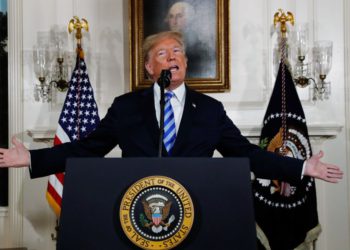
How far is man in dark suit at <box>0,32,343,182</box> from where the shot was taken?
2260 mm

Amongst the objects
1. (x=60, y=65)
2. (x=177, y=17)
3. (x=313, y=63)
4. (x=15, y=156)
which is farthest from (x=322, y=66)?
(x=15, y=156)

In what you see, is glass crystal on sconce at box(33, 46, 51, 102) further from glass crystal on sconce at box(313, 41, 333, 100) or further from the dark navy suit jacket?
glass crystal on sconce at box(313, 41, 333, 100)

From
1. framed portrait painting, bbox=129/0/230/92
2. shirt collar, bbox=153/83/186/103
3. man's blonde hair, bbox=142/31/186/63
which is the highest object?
framed portrait painting, bbox=129/0/230/92

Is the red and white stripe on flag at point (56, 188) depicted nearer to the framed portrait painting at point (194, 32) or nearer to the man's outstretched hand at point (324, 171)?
the framed portrait painting at point (194, 32)

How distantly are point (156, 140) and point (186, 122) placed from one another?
0.56ft

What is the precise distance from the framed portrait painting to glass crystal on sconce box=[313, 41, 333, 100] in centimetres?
74

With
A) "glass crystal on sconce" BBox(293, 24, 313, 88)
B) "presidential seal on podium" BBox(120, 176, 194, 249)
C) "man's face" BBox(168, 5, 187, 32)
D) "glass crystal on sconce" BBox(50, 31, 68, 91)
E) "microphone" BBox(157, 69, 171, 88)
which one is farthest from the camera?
"man's face" BBox(168, 5, 187, 32)

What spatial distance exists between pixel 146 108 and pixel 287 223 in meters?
1.97

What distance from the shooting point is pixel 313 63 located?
4.31 m

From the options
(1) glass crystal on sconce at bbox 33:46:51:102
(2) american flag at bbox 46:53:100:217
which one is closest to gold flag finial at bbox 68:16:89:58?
(2) american flag at bbox 46:53:100:217

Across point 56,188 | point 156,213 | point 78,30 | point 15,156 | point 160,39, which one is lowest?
point 56,188

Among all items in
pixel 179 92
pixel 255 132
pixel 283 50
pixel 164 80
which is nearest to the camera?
pixel 164 80

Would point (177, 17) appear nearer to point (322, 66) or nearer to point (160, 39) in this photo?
point (322, 66)

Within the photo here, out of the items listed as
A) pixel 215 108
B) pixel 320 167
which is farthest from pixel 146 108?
pixel 320 167
